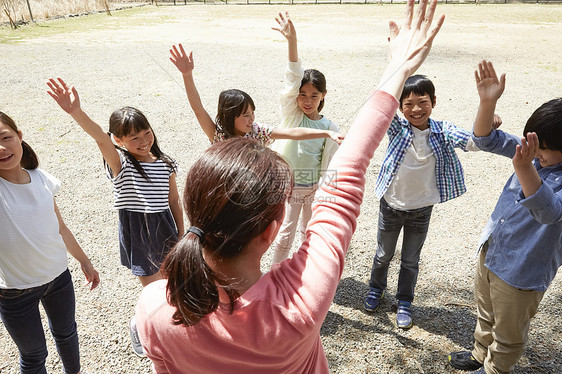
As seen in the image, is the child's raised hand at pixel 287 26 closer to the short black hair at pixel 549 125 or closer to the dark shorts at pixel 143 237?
the dark shorts at pixel 143 237

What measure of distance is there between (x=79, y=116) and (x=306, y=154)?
1.58 metres

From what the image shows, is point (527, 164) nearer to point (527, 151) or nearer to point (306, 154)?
point (527, 151)

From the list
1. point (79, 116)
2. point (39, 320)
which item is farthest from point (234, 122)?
point (39, 320)

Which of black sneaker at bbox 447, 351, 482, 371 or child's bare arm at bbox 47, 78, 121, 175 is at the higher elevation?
child's bare arm at bbox 47, 78, 121, 175

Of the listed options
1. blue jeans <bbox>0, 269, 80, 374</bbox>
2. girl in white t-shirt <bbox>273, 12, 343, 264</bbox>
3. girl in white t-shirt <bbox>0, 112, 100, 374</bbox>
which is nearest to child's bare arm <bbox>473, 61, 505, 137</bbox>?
girl in white t-shirt <bbox>273, 12, 343, 264</bbox>

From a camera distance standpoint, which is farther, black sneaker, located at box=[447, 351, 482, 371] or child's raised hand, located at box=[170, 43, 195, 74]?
black sneaker, located at box=[447, 351, 482, 371]

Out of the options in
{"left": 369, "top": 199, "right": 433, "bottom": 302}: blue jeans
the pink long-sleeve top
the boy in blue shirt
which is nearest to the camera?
the pink long-sleeve top

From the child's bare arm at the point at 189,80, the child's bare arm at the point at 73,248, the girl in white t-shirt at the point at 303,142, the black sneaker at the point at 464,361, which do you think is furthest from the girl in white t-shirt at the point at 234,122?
the black sneaker at the point at 464,361

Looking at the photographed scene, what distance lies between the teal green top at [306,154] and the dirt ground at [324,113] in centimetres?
101

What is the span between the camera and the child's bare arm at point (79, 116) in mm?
1986

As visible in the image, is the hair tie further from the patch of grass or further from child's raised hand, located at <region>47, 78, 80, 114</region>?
the patch of grass

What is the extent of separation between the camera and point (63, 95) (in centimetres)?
200

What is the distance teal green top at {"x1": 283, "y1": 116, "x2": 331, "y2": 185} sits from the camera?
3.01 meters

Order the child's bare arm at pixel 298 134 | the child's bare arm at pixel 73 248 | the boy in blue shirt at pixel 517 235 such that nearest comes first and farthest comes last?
1. the boy in blue shirt at pixel 517 235
2. the child's bare arm at pixel 73 248
3. the child's bare arm at pixel 298 134
